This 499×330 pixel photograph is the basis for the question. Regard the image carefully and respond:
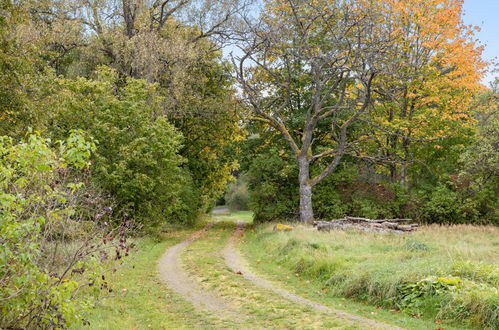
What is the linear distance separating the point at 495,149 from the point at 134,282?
16.4 meters

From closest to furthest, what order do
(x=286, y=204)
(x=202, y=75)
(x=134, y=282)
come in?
(x=134, y=282) < (x=286, y=204) < (x=202, y=75)

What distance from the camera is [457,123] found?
25078 mm

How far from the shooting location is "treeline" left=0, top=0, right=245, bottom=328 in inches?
228

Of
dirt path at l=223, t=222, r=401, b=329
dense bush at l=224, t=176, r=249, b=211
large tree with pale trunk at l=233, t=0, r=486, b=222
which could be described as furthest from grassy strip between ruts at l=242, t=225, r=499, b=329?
dense bush at l=224, t=176, r=249, b=211

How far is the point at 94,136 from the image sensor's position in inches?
769

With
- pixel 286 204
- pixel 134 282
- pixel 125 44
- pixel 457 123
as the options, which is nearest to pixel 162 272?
pixel 134 282

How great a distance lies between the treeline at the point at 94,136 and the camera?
5781 mm

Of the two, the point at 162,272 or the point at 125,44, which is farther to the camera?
the point at 125,44

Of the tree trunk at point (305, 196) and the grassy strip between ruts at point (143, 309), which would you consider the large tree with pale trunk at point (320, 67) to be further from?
the grassy strip between ruts at point (143, 309)

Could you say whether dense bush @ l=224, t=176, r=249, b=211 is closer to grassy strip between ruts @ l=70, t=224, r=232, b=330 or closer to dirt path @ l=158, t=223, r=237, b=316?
dirt path @ l=158, t=223, r=237, b=316

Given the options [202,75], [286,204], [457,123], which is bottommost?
[286,204]

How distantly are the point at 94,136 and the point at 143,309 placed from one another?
12205mm

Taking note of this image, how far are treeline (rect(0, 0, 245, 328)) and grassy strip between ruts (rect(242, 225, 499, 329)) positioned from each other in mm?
5224

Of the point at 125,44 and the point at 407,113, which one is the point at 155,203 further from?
the point at 407,113
